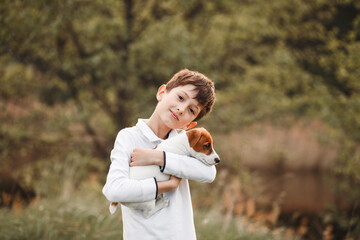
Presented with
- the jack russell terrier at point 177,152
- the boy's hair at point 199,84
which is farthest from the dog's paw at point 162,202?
the boy's hair at point 199,84

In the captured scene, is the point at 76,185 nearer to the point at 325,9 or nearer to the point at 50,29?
the point at 50,29

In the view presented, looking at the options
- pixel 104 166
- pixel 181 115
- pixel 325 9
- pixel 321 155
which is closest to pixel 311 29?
pixel 325 9

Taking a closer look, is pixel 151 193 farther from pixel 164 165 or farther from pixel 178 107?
pixel 178 107

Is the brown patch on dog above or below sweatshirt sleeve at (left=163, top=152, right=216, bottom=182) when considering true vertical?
above

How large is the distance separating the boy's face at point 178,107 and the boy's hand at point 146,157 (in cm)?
24

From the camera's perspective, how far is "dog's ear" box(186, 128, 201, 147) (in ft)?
5.48

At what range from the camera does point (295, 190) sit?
877 centimetres

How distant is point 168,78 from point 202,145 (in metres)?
4.56

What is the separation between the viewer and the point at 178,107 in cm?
178

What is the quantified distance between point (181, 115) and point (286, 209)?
716 cm

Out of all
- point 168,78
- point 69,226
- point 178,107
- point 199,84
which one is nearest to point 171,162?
point 178,107

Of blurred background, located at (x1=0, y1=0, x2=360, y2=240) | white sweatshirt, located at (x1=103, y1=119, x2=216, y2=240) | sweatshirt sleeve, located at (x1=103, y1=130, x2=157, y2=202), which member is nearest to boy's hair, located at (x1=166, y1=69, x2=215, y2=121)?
white sweatshirt, located at (x1=103, y1=119, x2=216, y2=240)

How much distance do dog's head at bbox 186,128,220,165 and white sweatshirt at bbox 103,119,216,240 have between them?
0.12ft

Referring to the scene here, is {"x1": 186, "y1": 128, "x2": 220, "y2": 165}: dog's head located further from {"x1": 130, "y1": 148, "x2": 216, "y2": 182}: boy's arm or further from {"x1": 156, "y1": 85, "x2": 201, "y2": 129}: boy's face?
{"x1": 156, "y1": 85, "x2": 201, "y2": 129}: boy's face
